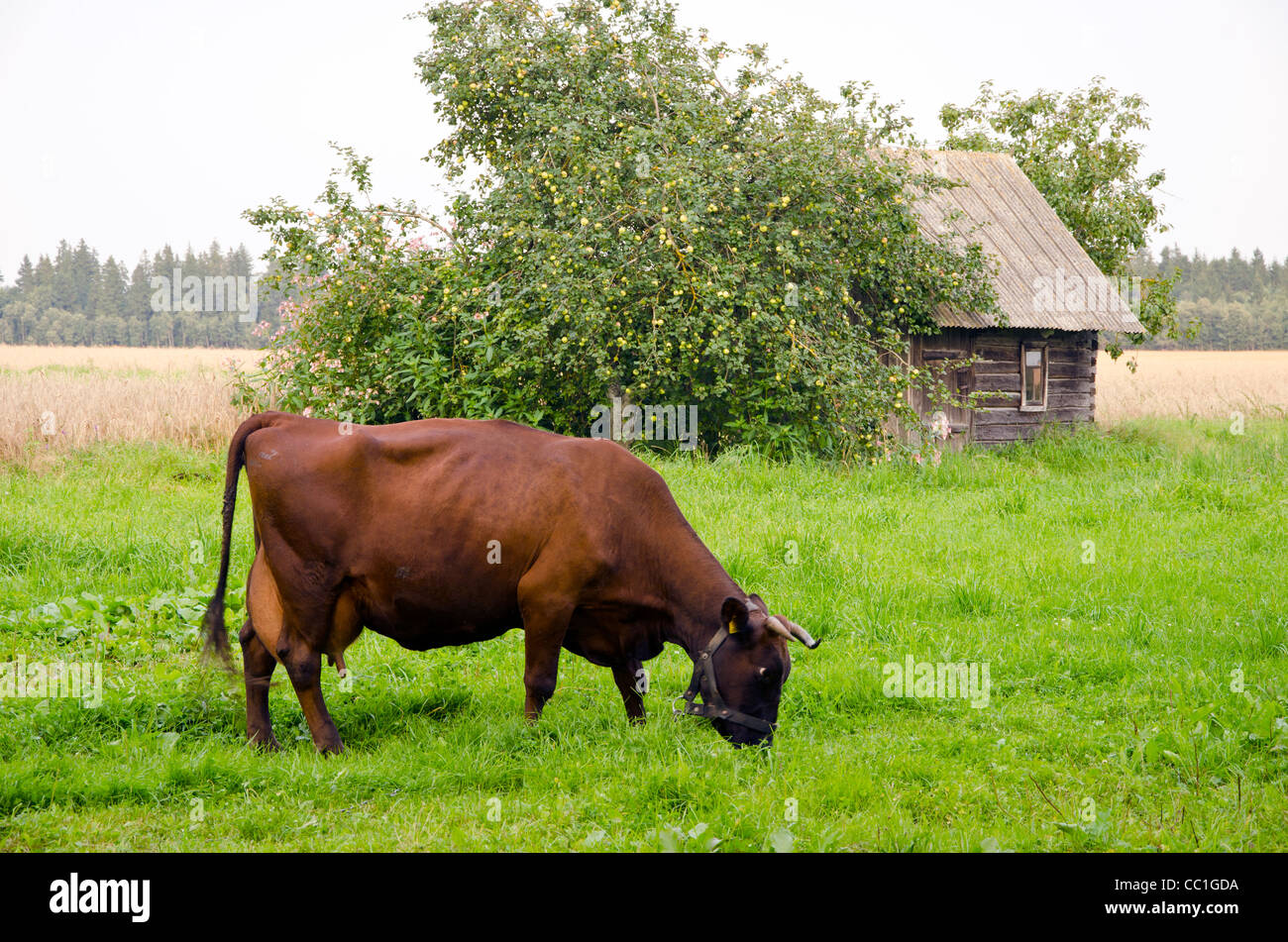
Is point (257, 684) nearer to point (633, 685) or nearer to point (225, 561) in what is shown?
point (225, 561)

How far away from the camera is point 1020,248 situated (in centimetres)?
1948

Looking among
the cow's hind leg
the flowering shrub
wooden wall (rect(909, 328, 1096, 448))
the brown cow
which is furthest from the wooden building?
the cow's hind leg

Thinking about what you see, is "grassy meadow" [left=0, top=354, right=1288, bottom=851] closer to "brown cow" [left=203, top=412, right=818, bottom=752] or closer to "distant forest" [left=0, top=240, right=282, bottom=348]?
"brown cow" [left=203, top=412, right=818, bottom=752]

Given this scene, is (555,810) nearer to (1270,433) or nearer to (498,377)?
(498,377)

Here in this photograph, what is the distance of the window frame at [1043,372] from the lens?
19188mm

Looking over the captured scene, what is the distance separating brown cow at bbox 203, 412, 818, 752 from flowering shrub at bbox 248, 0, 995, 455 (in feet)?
23.2

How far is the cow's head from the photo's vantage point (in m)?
5.05

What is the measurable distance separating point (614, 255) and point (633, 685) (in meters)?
8.28

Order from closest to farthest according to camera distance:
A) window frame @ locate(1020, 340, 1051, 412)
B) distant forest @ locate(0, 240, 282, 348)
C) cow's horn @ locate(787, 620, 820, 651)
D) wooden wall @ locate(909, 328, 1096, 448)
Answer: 1. cow's horn @ locate(787, 620, 820, 651)
2. wooden wall @ locate(909, 328, 1096, 448)
3. window frame @ locate(1020, 340, 1051, 412)
4. distant forest @ locate(0, 240, 282, 348)

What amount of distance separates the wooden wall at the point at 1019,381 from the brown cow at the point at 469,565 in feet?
45.0

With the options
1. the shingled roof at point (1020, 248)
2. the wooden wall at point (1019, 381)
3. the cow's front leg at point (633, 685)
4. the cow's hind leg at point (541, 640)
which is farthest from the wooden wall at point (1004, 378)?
the cow's hind leg at point (541, 640)

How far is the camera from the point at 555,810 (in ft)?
14.4
